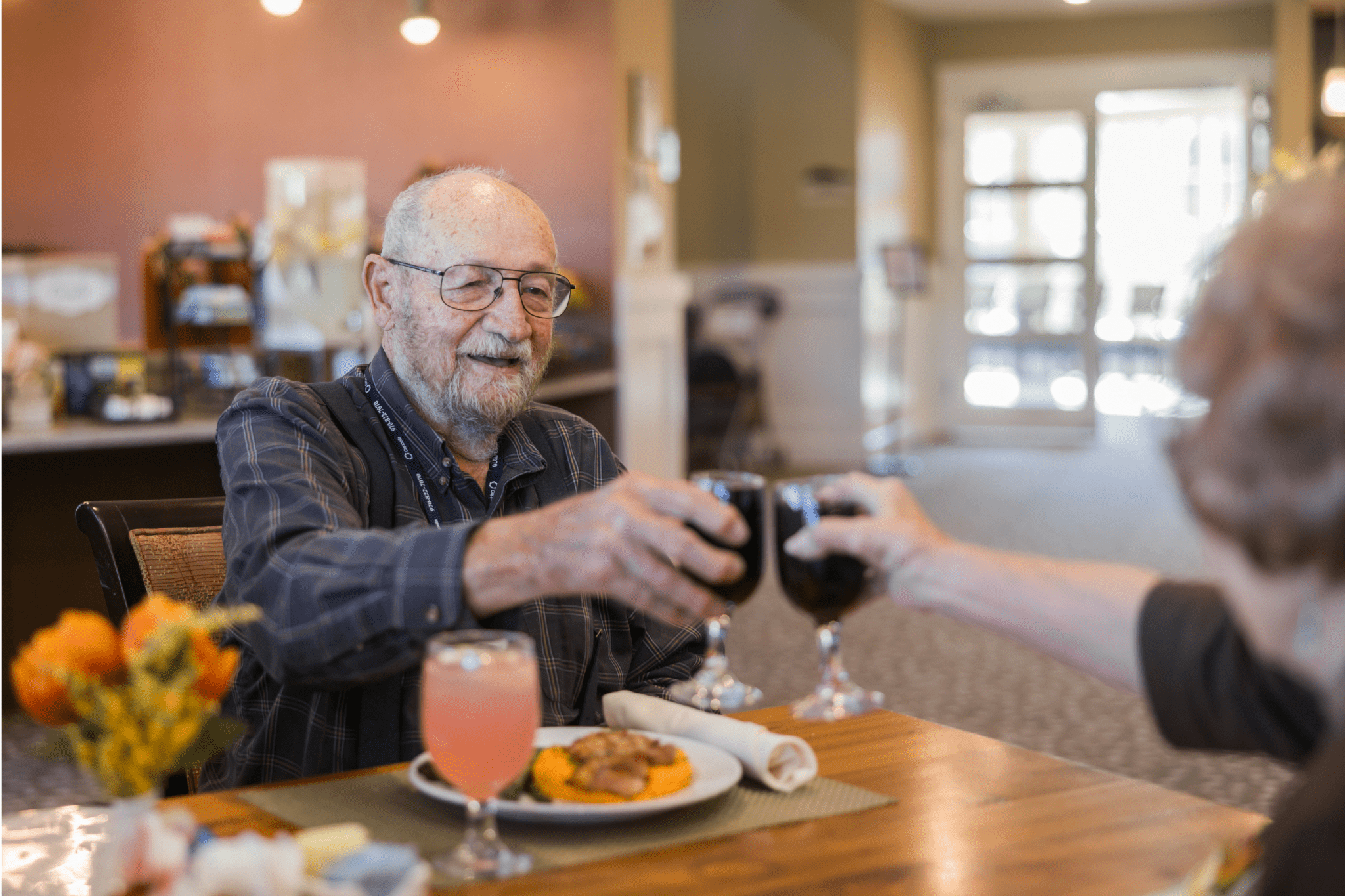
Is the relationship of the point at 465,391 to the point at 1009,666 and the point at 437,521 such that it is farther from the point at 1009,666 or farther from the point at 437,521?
the point at 1009,666

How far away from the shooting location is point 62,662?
864 mm

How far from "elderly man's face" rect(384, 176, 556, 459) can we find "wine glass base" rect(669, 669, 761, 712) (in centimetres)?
68

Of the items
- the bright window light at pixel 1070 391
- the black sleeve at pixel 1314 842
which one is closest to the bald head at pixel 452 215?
the black sleeve at pixel 1314 842

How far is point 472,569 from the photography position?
1.14 metres

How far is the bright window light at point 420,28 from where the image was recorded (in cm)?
534

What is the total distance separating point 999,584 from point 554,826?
1.35ft

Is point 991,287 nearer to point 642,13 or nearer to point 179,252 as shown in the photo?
point 642,13

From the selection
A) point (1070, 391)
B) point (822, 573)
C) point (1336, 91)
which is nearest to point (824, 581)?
point (822, 573)

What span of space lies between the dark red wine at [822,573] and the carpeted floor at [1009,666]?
264 mm

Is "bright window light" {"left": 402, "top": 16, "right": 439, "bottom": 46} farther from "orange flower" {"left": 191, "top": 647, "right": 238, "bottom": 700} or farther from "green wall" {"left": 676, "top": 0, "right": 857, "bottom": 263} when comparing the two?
"orange flower" {"left": 191, "top": 647, "right": 238, "bottom": 700}

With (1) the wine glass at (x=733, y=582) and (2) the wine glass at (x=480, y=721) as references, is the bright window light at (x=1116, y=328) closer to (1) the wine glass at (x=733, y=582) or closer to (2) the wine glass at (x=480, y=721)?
(1) the wine glass at (x=733, y=582)

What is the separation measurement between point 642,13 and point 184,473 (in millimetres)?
3393

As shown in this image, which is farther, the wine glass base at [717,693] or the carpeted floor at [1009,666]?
the carpeted floor at [1009,666]

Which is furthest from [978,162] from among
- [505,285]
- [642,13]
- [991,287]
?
[505,285]
